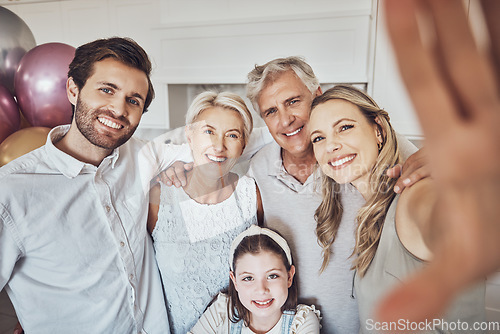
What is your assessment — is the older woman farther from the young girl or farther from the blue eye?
the blue eye

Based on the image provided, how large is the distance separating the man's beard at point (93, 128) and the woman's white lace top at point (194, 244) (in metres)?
0.18

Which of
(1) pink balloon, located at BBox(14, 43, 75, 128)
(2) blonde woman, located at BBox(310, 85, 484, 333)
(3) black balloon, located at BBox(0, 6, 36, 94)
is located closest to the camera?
(2) blonde woman, located at BBox(310, 85, 484, 333)

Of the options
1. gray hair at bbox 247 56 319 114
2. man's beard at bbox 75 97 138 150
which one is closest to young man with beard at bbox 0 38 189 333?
man's beard at bbox 75 97 138 150

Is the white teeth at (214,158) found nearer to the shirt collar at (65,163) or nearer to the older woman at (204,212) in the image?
the older woman at (204,212)

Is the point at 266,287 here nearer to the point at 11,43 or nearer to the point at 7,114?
the point at 7,114

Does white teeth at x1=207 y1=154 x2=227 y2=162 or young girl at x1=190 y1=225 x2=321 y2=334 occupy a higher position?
white teeth at x1=207 y1=154 x2=227 y2=162

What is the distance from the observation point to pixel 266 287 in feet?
2.66

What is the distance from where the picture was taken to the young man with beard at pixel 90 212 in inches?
34.2

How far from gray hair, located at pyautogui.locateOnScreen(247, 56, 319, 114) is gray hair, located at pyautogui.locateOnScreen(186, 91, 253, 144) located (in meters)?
0.03

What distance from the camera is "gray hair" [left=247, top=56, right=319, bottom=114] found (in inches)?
32.1

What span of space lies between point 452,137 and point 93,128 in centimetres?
86

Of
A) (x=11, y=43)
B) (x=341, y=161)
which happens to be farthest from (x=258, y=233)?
A: (x=11, y=43)

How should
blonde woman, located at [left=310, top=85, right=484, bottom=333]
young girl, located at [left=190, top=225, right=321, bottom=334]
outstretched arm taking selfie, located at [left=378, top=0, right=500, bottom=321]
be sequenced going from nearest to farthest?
Answer: outstretched arm taking selfie, located at [left=378, top=0, right=500, bottom=321]
blonde woman, located at [left=310, top=85, right=484, bottom=333]
young girl, located at [left=190, top=225, right=321, bottom=334]

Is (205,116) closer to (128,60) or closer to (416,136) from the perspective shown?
(128,60)
